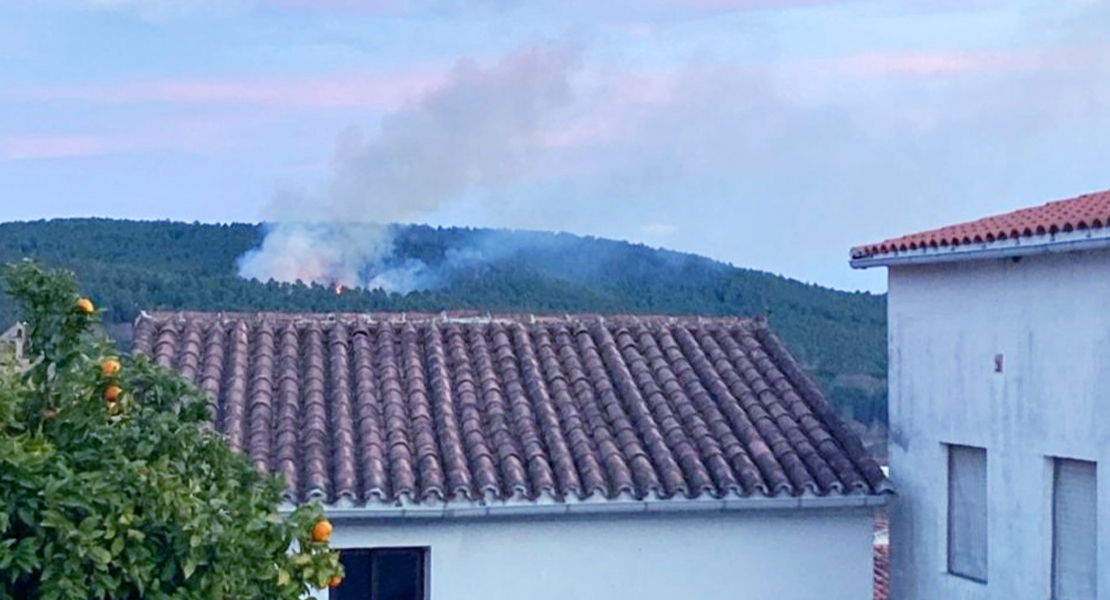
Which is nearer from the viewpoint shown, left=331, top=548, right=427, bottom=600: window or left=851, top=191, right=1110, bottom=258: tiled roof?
left=851, top=191, right=1110, bottom=258: tiled roof

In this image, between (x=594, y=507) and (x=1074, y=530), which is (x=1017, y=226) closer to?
(x=1074, y=530)

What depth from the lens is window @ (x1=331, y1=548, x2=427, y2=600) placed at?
1183 cm

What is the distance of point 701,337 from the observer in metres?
14.6

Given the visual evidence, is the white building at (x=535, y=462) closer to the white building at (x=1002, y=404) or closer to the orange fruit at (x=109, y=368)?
the white building at (x=1002, y=404)

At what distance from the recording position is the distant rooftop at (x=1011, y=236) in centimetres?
1005

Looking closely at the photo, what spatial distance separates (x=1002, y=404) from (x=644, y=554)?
9.51 ft

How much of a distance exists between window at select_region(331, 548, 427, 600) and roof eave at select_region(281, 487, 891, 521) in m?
0.48

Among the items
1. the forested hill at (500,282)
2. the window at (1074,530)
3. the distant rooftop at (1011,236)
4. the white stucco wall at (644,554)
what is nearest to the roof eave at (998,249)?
the distant rooftop at (1011,236)

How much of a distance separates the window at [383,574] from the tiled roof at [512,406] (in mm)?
662

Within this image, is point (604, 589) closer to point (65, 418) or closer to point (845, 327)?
point (65, 418)

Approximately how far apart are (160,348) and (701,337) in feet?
16.0

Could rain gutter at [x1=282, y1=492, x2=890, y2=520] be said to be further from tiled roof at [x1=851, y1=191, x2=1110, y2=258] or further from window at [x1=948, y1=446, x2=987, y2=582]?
tiled roof at [x1=851, y1=191, x2=1110, y2=258]

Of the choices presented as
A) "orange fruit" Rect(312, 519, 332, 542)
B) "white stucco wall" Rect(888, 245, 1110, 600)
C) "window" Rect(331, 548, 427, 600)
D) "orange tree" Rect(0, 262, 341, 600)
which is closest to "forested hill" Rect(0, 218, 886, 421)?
"white stucco wall" Rect(888, 245, 1110, 600)

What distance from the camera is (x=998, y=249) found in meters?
11.0
